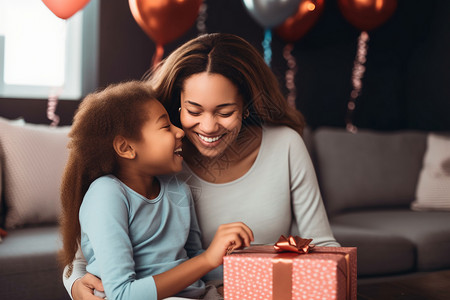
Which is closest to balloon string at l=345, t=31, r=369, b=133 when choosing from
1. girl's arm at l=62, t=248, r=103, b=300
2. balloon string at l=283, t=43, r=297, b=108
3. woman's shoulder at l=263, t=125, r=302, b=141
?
balloon string at l=283, t=43, r=297, b=108

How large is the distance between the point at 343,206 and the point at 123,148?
1754mm

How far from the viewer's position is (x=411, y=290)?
1.14m

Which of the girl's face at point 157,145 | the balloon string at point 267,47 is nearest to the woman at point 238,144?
the girl's face at point 157,145

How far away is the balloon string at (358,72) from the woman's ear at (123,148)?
8.58 feet

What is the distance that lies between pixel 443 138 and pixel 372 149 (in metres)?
0.37

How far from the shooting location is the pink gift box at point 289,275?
785 mm

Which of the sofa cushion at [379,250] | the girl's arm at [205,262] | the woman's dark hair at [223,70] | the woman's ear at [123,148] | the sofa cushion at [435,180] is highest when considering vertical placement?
the woman's dark hair at [223,70]

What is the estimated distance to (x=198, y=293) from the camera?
1053mm

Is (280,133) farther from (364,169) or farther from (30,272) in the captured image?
(364,169)

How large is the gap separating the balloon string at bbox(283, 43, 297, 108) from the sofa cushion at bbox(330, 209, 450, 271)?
42.5 inches

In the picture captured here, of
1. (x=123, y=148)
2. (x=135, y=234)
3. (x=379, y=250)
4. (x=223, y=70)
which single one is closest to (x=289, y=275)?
(x=135, y=234)

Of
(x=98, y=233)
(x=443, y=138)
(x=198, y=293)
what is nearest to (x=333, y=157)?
(x=443, y=138)

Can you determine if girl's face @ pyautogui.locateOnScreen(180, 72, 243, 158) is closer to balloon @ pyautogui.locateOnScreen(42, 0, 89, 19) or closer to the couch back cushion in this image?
balloon @ pyautogui.locateOnScreen(42, 0, 89, 19)

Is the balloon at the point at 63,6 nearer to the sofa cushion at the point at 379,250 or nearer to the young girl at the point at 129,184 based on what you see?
the young girl at the point at 129,184
